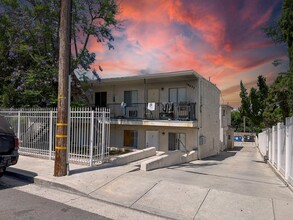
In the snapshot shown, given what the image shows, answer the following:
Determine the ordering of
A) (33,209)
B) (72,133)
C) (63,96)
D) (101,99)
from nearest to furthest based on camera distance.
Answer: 1. (33,209)
2. (63,96)
3. (72,133)
4. (101,99)

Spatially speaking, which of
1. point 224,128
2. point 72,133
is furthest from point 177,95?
point 224,128

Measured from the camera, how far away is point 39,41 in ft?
50.1

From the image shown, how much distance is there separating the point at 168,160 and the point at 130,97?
28.4 ft

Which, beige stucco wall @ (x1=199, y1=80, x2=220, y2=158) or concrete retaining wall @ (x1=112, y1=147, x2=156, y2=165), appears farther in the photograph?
beige stucco wall @ (x1=199, y1=80, x2=220, y2=158)

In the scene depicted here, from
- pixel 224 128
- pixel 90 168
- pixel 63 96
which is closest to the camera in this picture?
pixel 63 96

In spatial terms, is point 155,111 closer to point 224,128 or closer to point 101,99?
point 101,99

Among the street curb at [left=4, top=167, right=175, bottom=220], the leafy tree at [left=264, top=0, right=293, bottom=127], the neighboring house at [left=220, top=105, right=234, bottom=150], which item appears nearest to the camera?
the street curb at [left=4, top=167, right=175, bottom=220]

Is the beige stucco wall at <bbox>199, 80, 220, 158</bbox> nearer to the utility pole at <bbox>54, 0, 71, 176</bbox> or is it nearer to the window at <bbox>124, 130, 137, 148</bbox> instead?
the window at <bbox>124, 130, 137, 148</bbox>

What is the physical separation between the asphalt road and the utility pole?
1498 mm

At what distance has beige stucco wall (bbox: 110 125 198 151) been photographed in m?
17.2

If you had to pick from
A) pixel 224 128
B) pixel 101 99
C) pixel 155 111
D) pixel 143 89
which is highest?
pixel 143 89

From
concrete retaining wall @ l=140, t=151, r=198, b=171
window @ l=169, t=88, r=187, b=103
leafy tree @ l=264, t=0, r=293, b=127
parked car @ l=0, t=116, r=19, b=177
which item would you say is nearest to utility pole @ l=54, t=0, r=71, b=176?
parked car @ l=0, t=116, r=19, b=177

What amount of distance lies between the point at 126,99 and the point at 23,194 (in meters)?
14.2

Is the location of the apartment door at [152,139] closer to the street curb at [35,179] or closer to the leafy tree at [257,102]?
A: the street curb at [35,179]
